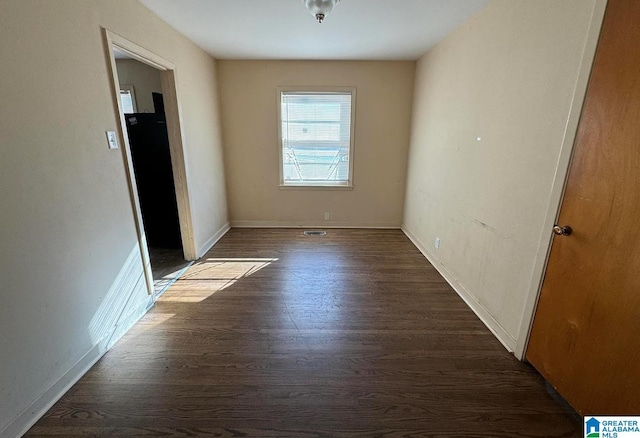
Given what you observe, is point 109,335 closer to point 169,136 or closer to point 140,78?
point 169,136

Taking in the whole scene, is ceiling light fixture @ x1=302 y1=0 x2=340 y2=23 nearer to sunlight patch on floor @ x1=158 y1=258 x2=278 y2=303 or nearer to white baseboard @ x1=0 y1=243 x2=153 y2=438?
white baseboard @ x1=0 y1=243 x2=153 y2=438

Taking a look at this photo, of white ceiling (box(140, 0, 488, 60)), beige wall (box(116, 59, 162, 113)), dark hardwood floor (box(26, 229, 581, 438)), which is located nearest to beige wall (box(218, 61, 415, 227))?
white ceiling (box(140, 0, 488, 60))

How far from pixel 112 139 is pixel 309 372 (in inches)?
79.0

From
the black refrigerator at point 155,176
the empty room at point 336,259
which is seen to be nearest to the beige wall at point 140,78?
the empty room at point 336,259

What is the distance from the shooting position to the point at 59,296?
1.48m

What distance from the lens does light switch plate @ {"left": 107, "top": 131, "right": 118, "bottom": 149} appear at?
1.82 meters

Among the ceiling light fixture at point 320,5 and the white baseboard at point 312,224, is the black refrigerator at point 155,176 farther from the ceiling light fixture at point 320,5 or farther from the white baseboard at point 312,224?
the ceiling light fixture at point 320,5

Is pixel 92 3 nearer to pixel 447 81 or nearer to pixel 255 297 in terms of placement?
pixel 255 297

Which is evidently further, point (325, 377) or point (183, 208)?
point (183, 208)

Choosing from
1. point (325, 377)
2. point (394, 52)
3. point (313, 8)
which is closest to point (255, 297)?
point (325, 377)

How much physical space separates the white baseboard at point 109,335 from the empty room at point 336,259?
0.5 inches

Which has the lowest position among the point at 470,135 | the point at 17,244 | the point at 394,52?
the point at 17,244

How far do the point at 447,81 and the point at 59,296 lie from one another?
3555 mm

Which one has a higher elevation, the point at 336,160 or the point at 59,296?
the point at 336,160
